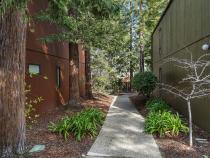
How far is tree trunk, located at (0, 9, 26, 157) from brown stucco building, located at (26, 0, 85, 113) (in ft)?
11.4

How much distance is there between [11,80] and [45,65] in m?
6.39

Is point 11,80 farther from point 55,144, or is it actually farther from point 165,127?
point 165,127

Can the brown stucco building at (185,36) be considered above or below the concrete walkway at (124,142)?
above

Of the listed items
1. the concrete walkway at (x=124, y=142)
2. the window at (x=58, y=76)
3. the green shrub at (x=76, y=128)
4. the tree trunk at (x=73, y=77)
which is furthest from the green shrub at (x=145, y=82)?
the green shrub at (x=76, y=128)

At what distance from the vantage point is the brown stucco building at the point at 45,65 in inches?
414

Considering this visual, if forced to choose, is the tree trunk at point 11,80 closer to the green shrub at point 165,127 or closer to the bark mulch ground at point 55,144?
the bark mulch ground at point 55,144

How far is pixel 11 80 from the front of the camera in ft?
19.0

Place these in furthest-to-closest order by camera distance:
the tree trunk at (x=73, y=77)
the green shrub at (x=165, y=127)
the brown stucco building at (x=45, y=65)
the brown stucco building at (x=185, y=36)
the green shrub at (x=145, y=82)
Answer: the green shrub at (x=145, y=82) < the tree trunk at (x=73, y=77) < the brown stucco building at (x=45, y=65) < the brown stucco building at (x=185, y=36) < the green shrub at (x=165, y=127)

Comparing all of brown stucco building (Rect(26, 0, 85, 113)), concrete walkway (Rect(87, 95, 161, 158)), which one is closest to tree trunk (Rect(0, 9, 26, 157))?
concrete walkway (Rect(87, 95, 161, 158))

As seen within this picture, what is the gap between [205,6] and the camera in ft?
27.4

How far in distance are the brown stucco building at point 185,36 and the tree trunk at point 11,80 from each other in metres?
5.23

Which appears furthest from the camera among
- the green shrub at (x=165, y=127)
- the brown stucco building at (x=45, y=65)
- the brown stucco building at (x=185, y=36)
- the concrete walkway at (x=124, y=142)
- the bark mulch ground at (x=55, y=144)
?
the brown stucco building at (x=45, y=65)

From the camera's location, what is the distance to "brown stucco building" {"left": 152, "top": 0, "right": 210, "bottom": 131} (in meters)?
8.58

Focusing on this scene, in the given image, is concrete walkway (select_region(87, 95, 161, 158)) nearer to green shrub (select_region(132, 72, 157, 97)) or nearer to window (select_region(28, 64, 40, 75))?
window (select_region(28, 64, 40, 75))
